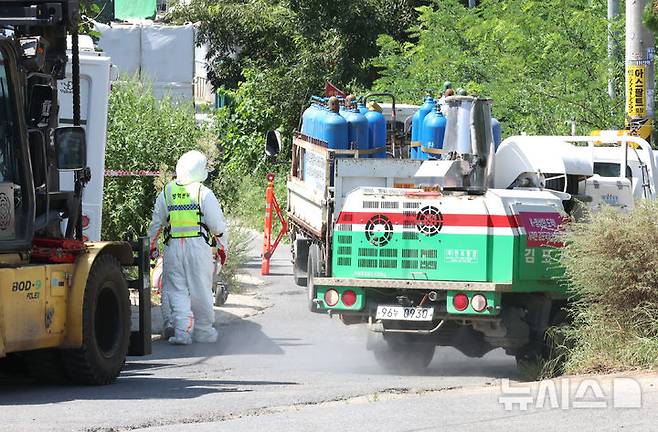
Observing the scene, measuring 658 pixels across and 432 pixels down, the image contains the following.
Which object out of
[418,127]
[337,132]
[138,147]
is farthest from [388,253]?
[138,147]

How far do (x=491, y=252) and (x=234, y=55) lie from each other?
95.7 feet

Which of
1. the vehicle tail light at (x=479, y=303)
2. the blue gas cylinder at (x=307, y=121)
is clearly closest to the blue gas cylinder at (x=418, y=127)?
the blue gas cylinder at (x=307, y=121)

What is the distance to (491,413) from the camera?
966 centimetres

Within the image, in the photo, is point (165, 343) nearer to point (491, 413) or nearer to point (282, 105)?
point (491, 413)

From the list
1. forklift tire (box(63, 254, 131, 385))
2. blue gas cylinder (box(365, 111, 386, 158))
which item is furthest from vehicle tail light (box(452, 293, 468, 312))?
blue gas cylinder (box(365, 111, 386, 158))

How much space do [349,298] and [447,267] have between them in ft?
3.10

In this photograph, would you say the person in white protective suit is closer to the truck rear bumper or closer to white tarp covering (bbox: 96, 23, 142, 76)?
the truck rear bumper

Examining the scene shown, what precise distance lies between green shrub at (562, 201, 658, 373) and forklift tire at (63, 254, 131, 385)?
375 cm

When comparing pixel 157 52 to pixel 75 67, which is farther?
pixel 157 52

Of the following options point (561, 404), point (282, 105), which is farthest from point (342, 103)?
point (282, 105)

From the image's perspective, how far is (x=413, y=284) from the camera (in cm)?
1296

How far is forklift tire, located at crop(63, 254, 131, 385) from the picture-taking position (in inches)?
453

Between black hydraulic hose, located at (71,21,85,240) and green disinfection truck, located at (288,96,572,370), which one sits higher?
black hydraulic hose, located at (71,21,85,240)

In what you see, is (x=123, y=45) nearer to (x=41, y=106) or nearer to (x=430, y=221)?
(x=430, y=221)
